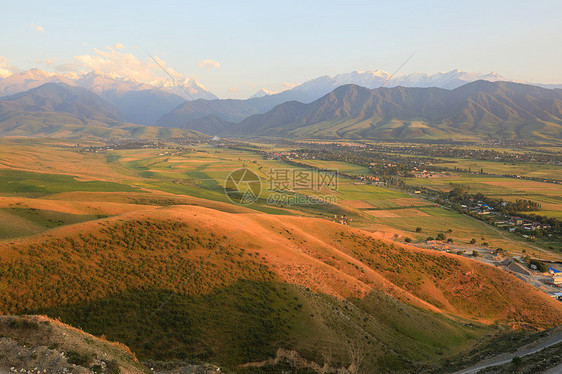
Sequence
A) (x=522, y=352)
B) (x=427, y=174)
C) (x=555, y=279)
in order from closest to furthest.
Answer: (x=522, y=352), (x=555, y=279), (x=427, y=174)

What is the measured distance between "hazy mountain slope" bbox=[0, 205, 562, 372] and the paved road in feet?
15.9

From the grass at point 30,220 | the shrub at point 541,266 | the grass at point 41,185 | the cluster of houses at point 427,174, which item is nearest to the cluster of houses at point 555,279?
the shrub at point 541,266

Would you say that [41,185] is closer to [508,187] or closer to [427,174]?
[427,174]

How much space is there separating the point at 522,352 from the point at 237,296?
28144mm

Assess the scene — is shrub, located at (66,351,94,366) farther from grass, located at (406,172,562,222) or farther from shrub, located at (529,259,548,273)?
grass, located at (406,172,562,222)

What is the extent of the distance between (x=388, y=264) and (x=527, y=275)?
37959 mm

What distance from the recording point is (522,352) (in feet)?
95.2

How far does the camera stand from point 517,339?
35.1 metres

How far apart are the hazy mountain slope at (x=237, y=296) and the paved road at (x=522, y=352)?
4.86m

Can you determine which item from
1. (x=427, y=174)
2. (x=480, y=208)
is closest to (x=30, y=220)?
(x=480, y=208)

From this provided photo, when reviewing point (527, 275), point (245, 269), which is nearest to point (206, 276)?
point (245, 269)

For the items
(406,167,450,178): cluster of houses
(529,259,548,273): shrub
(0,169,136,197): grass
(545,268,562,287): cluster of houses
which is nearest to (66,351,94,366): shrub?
(545,268,562,287): cluster of houses

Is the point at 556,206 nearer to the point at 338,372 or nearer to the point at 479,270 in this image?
the point at 479,270

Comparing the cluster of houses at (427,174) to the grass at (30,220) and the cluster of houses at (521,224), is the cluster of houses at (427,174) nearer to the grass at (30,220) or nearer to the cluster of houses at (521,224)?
the cluster of houses at (521,224)
